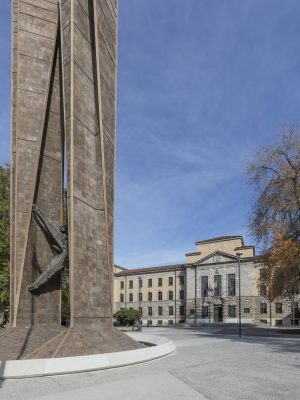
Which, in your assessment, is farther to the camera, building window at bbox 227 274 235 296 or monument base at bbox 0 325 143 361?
building window at bbox 227 274 235 296

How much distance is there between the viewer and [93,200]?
17984 millimetres

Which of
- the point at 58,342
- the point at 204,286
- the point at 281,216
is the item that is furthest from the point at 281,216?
the point at 204,286

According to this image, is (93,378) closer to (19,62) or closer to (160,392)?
(160,392)

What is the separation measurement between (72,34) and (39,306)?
11448 mm

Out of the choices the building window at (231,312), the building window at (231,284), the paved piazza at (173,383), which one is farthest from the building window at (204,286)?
the paved piazza at (173,383)

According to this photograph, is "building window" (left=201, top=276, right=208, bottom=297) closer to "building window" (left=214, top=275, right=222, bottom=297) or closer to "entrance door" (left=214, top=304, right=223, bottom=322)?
A: "building window" (left=214, top=275, right=222, bottom=297)

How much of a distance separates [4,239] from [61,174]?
580 inches

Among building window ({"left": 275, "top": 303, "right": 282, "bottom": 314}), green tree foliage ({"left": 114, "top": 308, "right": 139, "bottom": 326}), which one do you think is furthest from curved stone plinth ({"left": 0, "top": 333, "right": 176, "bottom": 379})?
building window ({"left": 275, "top": 303, "right": 282, "bottom": 314})

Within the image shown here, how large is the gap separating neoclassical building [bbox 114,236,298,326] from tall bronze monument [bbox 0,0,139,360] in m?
57.7

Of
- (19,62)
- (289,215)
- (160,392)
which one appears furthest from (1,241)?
(160,392)

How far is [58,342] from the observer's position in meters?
14.2

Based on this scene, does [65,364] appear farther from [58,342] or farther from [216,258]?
[216,258]

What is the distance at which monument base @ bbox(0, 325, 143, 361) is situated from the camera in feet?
45.1

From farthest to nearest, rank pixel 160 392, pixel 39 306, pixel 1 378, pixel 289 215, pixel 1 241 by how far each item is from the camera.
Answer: pixel 1 241 < pixel 289 215 < pixel 39 306 < pixel 1 378 < pixel 160 392
